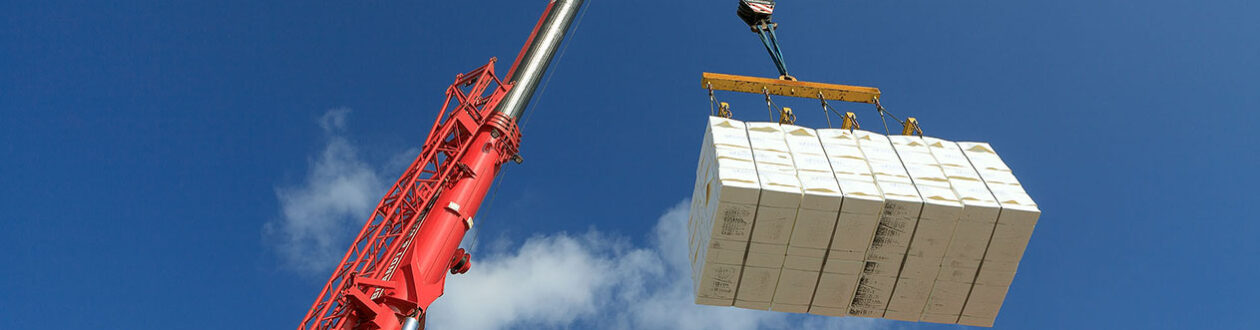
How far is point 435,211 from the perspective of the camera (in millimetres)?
14781

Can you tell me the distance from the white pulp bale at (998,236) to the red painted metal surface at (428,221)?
31.6 feet

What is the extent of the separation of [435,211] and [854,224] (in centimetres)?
819

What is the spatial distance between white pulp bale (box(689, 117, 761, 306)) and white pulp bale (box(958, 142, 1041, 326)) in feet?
13.1

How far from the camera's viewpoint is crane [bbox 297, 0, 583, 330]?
1310cm

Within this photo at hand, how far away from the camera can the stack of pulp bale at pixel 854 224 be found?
1115 cm

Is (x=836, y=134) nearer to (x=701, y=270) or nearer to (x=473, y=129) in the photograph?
(x=701, y=270)

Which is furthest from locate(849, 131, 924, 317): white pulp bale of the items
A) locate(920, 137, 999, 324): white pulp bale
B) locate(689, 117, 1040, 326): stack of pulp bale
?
locate(920, 137, 999, 324): white pulp bale

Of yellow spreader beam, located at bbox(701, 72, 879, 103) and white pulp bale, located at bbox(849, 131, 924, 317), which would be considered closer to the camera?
white pulp bale, located at bbox(849, 131, 924, 317)

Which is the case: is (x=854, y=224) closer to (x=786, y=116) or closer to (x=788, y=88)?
(x=786, y=116)

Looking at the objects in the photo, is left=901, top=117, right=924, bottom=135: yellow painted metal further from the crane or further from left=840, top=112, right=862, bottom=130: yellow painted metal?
the crane

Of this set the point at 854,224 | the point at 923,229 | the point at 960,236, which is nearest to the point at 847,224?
the point at 854,224

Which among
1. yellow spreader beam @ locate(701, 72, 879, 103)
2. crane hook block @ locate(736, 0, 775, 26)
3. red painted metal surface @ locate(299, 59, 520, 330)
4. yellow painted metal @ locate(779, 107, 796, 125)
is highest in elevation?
crane hook block @ locate(736, 0, 775, 26)

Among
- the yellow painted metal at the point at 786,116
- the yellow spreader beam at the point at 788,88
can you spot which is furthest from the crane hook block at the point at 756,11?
the yellow painted metal at the point at 786,116

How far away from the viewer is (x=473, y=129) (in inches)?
628
